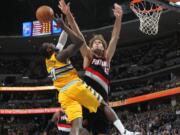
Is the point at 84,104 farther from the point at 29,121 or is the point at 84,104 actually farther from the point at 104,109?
the point at 29,121

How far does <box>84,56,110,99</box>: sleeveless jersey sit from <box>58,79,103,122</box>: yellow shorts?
0.93 feet

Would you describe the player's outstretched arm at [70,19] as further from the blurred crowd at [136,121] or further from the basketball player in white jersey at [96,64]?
the blurred crowd at [136,121]

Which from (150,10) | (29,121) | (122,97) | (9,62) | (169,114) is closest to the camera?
(150,10)

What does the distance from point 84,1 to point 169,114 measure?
11641 millimetres

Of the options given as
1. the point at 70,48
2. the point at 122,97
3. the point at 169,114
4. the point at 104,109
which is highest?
the point at 122,97

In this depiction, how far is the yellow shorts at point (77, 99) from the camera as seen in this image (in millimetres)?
5203

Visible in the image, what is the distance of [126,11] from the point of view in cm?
2853

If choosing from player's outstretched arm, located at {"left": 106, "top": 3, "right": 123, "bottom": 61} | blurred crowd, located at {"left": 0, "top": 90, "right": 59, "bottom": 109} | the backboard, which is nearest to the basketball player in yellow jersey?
player's outstretched arm, located at {"left": 106, "top": 3, "right": 123, "bottom": 61}

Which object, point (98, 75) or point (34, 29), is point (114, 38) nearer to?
point (98, 75)

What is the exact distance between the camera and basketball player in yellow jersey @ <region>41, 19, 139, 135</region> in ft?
17.0

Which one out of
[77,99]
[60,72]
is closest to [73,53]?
[60,72]

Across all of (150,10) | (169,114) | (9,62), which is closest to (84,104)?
(150,10)

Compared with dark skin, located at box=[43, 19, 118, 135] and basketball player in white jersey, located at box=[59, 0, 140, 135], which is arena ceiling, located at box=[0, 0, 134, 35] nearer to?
basketball player in white jersey, located at box=[59, 0, 140, 135]

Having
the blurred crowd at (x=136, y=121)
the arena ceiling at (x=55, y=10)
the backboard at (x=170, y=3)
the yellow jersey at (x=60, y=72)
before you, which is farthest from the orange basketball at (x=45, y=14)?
the arena ceiling at (x=55, y=10)
